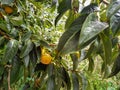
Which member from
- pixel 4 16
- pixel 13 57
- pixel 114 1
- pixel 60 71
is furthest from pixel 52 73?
pixel 114 1

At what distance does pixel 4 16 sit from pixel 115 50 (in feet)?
2.12

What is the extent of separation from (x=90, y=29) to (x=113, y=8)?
0.24ft

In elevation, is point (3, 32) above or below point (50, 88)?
above

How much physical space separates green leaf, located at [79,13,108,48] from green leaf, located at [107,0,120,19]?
0.02m

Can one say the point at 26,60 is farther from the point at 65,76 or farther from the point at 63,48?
the point at 63,48

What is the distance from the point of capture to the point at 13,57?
3.57 feet

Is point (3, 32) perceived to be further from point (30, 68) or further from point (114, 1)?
point (114, 1)

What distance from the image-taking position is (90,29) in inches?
20.4

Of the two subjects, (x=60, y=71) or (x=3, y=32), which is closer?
(x=60, y=71)

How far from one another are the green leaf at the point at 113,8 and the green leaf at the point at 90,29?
2cm

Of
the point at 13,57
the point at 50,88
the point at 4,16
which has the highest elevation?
the point at 4,16

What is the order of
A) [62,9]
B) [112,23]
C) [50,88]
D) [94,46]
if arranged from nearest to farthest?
[112,23]
[94,46]
[62,9]
[50,88]

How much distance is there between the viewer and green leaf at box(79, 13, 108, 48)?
50cm

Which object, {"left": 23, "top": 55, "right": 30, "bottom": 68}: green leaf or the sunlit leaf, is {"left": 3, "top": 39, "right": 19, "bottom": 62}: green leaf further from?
the sunlit leaf
